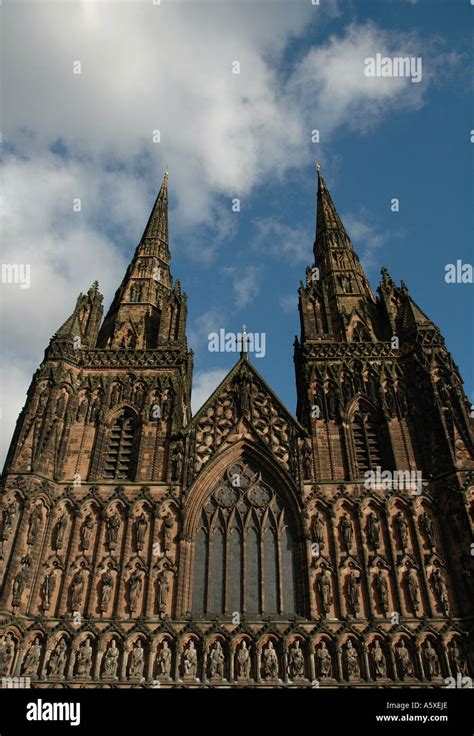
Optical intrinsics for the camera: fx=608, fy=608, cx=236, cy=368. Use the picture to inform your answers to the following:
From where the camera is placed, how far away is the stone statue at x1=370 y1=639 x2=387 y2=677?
55.2 ft

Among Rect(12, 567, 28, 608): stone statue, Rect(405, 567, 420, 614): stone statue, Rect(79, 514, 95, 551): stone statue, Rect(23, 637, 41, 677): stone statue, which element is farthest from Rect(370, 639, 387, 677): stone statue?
Rect(12, 567, 28, 608): stone statue

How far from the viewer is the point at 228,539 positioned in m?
20.2

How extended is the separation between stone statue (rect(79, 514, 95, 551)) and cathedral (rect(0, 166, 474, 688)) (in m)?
0.06

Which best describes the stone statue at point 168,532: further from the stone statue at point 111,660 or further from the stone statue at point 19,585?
the stone statue at point 19,585

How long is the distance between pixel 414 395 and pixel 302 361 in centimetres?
487

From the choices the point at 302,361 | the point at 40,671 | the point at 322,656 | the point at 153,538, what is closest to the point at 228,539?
the point at 153,538

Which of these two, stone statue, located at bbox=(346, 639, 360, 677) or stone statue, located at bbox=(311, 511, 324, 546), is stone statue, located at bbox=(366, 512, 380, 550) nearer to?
stone statue, located at bbox=(311, 511, 324, 546)

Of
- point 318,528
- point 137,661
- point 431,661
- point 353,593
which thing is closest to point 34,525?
point 137,661

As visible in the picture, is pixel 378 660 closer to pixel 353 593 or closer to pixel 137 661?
pixel 353 593

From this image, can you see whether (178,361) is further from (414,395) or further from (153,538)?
(414,395)

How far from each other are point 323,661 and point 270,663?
1.49 meters

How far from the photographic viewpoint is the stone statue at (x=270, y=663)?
16.9 m

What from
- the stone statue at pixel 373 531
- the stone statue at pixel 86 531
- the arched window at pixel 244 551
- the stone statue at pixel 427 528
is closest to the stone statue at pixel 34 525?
the stone statue at pixel 86 531

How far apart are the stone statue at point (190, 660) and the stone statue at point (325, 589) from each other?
4028mm
